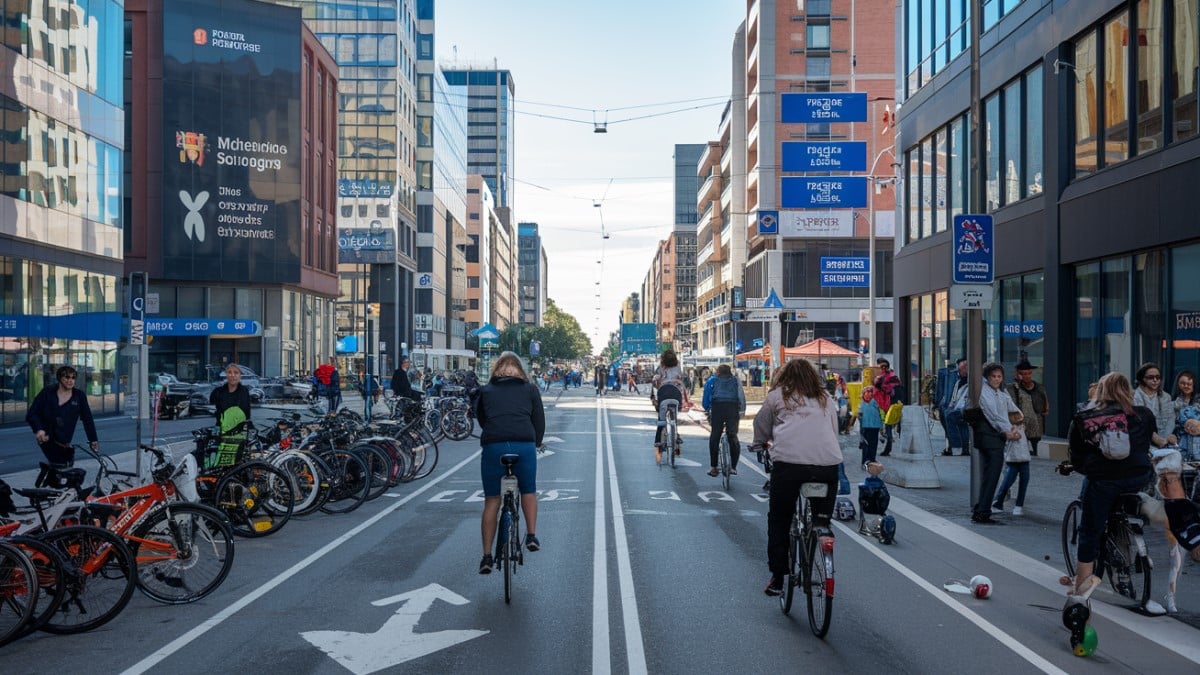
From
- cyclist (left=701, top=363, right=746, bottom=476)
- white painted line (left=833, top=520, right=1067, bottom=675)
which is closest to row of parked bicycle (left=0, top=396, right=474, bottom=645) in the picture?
white painted line (left=833, top=520, right=1067, bottom=675)

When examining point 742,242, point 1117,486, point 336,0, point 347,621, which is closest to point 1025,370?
point 1117,486

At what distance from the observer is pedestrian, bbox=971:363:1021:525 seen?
1287 centimetres

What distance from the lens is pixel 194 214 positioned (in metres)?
56.7

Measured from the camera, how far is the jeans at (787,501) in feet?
25.4

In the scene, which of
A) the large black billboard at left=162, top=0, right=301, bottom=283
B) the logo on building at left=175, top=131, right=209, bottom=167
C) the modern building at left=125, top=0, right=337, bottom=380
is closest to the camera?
the modern building at left=125, top=0, right=337, bottom=380

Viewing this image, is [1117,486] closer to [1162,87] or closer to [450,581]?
[450,581]

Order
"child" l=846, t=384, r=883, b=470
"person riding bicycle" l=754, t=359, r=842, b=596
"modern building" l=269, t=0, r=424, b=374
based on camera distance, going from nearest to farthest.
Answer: "person riding bicycle" l=754, t=359, r=842, b=596 → "child" l=846, t=384, r=883, b=470 → "modern building" l=269, t=0, r=424, b=374

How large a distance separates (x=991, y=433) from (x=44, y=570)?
1007 cm

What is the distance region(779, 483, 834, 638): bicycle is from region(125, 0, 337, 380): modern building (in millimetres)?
Answer: 52134

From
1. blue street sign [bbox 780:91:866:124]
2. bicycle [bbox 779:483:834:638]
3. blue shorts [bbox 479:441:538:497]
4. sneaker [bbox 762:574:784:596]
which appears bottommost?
sneaker [bbox 762:574:784:596]

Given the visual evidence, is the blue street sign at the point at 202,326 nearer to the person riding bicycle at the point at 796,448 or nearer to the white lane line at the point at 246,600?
the white lane line at the point at 246,600

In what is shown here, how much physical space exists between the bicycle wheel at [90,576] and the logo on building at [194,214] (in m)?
51.9

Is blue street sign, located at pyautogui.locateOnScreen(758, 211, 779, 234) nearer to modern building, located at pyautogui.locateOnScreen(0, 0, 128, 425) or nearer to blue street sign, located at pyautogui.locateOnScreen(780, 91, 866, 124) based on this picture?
blue street sign, located at pyautogui.locateOnScreen(780, 91, 866, 124)

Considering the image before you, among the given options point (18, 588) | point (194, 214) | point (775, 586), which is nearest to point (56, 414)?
point (18, 588)
